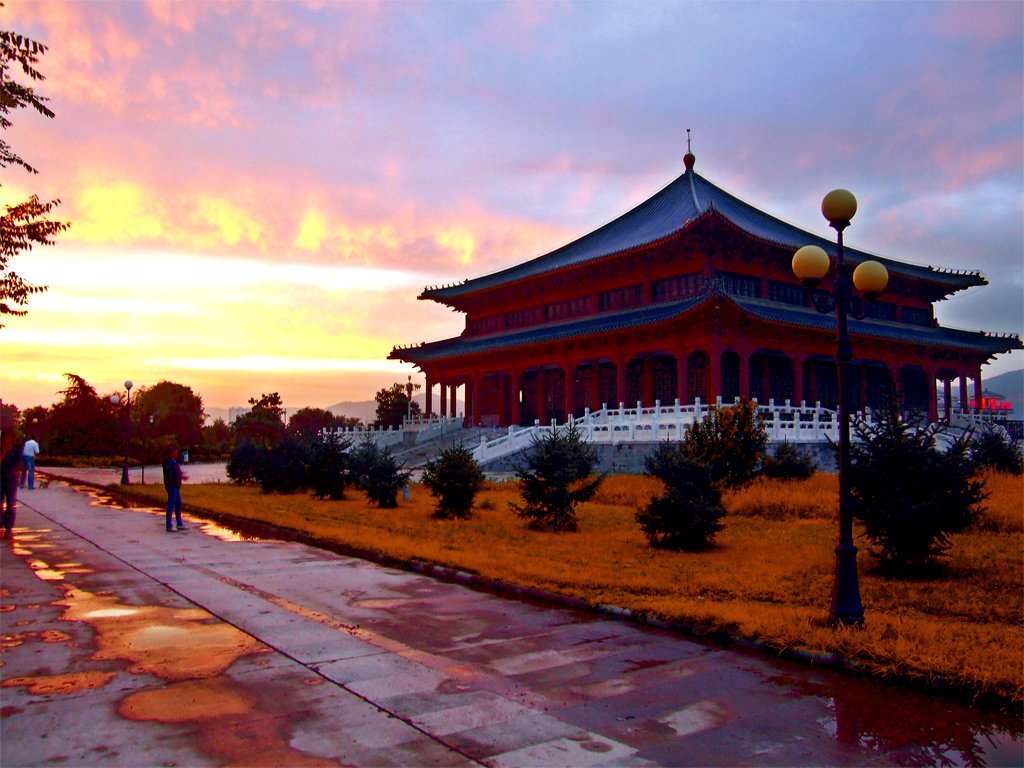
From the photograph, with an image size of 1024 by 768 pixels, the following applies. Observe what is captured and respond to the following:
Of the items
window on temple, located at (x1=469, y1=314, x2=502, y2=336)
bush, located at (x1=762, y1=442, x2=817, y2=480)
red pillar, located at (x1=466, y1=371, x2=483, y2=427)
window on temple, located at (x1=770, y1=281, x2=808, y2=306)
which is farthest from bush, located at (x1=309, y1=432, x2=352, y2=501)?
window on temple, located at (x1=469, y1=314, x2=502, y2=336)

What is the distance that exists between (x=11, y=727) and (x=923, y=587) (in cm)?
881

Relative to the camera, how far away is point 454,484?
15719 mm

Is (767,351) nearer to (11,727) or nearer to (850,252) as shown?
(850,252)

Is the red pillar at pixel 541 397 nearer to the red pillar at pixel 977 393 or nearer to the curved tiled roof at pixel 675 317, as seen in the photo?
the curved tiled roof at pixel 675 317

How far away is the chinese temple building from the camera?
97.3 ft

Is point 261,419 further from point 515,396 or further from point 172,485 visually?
point 172,485

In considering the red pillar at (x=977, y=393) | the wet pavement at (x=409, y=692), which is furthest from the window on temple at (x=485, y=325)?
the wet pavement at (x=409, y=692)

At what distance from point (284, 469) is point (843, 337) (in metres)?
18.4

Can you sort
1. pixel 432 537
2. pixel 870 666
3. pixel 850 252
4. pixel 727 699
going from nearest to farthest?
pixel 727 699 → pixel 870 666 → pixel 432 537 → pixel 850 252

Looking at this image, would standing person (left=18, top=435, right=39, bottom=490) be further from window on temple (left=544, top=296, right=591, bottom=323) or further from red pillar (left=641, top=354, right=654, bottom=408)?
window on temple (left=544, top=296, right=591, bottom=323)

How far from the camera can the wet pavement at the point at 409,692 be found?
429cm

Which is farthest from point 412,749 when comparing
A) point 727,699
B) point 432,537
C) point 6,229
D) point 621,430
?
point 621,430

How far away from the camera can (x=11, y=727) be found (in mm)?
4492

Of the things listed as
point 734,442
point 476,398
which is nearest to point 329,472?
A: point 734,442
